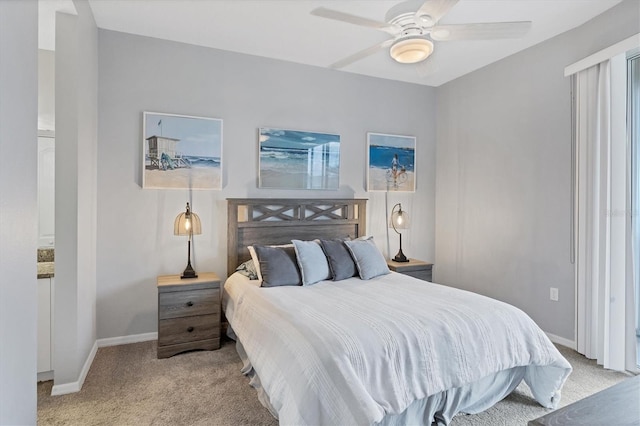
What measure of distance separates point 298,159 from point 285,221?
730 mm

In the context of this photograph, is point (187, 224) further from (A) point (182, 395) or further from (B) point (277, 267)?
(A) point (182, 395)

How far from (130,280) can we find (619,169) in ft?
14.2

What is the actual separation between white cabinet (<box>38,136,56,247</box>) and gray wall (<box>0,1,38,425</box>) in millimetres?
2221

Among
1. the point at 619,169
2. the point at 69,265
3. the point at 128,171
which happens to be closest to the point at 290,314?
the point at 69,265

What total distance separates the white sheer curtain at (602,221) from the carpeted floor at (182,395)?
0.26 metres

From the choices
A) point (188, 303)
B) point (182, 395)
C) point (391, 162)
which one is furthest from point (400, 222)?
point (182, 395)

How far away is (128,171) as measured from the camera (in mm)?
3408

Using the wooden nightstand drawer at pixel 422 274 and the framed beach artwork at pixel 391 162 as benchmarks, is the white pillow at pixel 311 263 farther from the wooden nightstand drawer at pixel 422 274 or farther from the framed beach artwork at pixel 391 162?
the framed beach artwork at pixel 391 162

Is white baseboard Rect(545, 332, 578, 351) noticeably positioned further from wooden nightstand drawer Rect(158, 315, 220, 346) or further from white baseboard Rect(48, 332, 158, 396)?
white baseboard Rect(48, 332, 158, 396)

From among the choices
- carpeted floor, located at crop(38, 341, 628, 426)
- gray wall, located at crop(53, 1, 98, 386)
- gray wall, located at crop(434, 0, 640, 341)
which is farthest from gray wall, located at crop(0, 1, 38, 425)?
gray wall, located at crop(434, 0, 640, 341)

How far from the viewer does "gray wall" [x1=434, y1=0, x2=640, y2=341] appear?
332 centimetres

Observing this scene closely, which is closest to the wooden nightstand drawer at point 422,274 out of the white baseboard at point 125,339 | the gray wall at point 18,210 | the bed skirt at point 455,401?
the bed skirt at point 455,401

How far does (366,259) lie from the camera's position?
11.1 feet

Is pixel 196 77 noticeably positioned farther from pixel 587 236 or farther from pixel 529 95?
pixel 587 236
